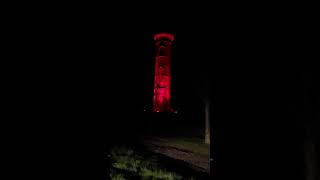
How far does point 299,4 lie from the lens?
240 cm

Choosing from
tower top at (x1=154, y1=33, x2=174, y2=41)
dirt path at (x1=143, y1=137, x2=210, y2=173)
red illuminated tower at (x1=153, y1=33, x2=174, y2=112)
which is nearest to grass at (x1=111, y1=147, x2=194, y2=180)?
dirt path at (x1=143, y1=137, x2=210, y2=173)

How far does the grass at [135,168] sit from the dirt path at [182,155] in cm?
70

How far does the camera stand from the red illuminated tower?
19.6m

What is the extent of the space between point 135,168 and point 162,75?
13829 mm

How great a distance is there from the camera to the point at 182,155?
26.8ft

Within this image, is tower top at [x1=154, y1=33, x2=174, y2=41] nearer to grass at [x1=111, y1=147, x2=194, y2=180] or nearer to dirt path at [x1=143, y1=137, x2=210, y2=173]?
dirt path at [x1=143, y1=137, x2=210, y2=173]

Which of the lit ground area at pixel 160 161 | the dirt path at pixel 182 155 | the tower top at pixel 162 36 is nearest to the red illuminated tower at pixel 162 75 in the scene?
the tower top at pixel 162 36

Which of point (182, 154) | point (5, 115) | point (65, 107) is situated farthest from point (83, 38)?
point (182, 154)

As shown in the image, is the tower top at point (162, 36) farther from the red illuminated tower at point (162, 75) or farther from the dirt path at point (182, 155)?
the dirt path at point (182, 155)

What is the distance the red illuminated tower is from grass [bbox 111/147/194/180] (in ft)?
37.5

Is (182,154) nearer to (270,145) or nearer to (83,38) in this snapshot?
(270,145)

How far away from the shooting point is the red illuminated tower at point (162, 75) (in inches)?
773

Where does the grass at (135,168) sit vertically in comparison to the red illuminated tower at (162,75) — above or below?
below

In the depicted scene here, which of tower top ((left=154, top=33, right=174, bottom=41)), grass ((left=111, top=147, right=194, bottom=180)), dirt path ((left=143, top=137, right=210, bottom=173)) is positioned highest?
tower top ((left=154, top=33, right=174, bottom=41))
